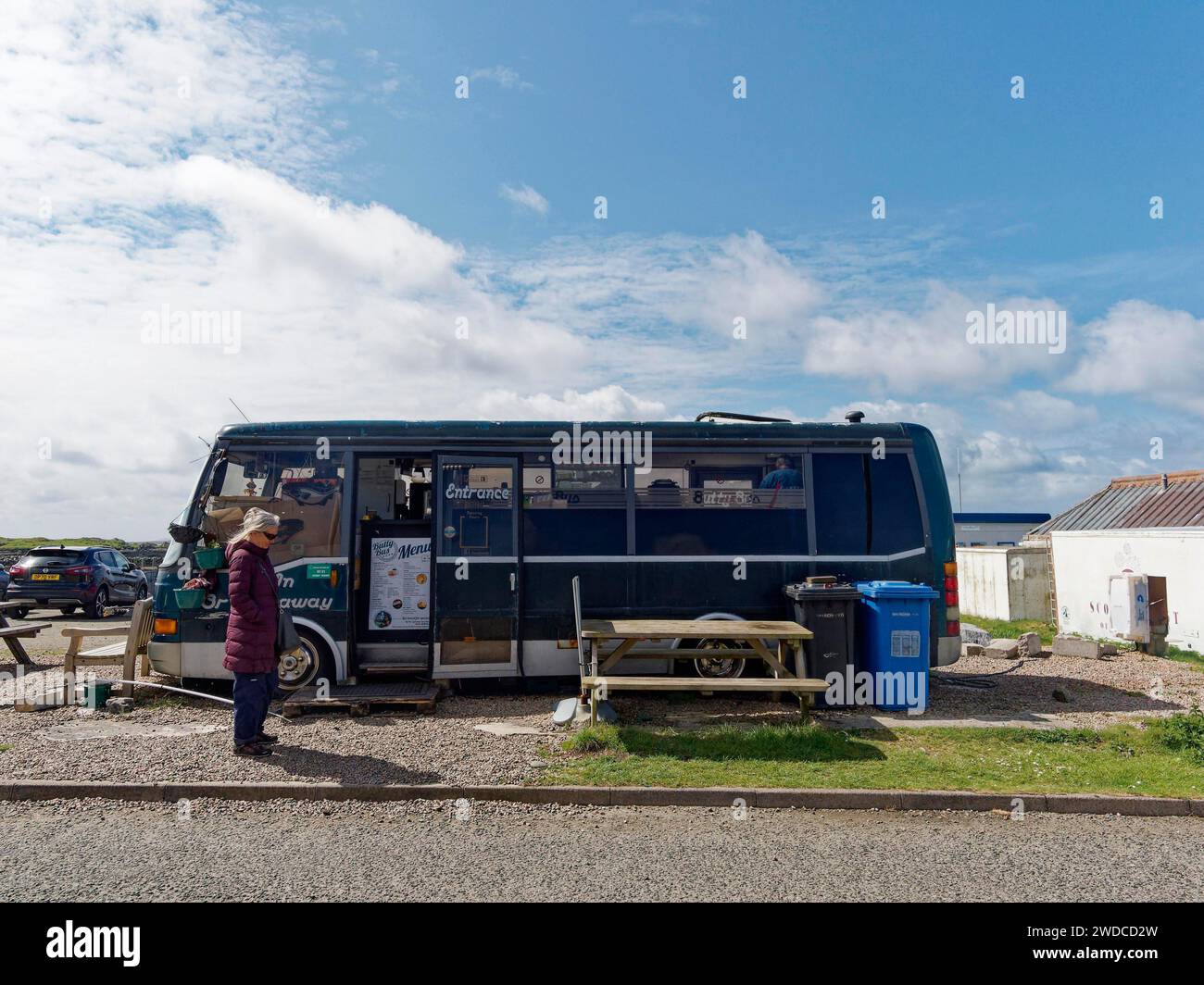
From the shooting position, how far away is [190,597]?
921 cm

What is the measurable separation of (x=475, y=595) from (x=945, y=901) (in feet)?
19.8

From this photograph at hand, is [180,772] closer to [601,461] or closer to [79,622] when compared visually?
[601,461]

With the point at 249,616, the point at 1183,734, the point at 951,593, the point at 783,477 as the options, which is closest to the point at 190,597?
the point at 249,616

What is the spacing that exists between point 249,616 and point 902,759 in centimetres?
545

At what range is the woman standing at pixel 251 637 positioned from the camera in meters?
7.18

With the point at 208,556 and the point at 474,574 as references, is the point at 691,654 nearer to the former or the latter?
the point at 474,574

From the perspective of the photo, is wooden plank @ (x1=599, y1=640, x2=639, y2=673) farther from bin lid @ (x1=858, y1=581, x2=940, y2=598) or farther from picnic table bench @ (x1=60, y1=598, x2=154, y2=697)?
picnic table bench @ (x1=60, y1=598, x2=154, y2=697)

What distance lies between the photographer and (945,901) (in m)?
4.55

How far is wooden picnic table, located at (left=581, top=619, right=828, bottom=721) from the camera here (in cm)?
790

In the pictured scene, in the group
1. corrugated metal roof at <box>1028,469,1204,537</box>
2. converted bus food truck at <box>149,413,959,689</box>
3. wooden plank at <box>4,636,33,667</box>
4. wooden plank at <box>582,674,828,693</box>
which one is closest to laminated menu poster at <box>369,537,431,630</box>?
converted bus food truck at <box>149,413,959,689</box>

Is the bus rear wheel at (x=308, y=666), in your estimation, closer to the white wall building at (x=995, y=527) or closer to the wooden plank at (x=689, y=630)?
the wooden plank at (x=689, y=630)

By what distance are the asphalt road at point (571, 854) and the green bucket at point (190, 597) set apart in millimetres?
3247

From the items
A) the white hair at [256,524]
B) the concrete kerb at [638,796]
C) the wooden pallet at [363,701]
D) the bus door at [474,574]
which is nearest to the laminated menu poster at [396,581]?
the bus door at [474,574]
